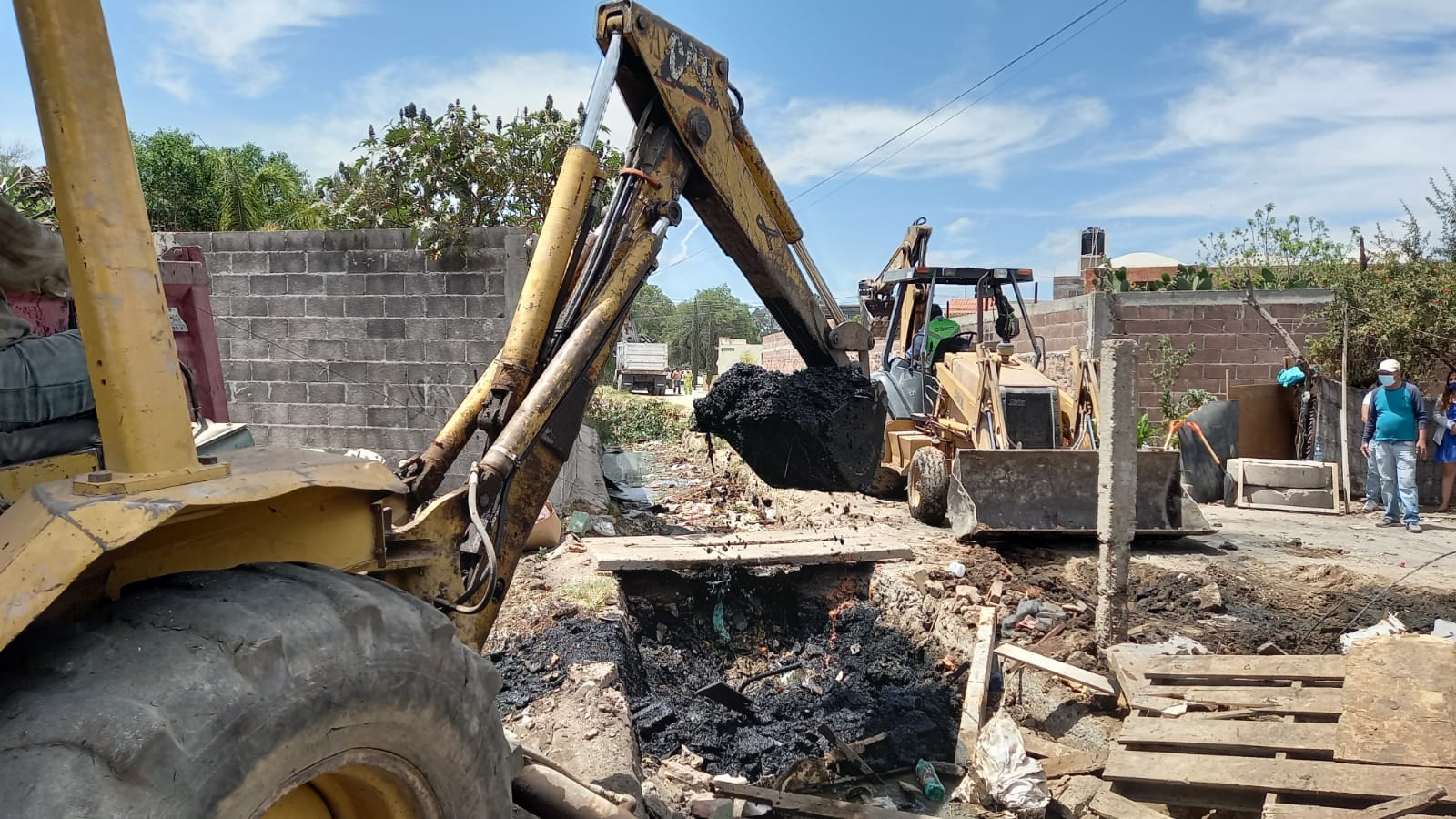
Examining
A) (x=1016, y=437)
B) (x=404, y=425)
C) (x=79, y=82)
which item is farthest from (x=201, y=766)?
(x=1016, y=437)

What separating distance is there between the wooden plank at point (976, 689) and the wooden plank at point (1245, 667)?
0.88m

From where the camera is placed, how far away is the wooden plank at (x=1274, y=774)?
363 centimetres

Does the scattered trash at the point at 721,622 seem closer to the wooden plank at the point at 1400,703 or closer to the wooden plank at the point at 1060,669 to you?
the wooden plank at the point at 1060,669

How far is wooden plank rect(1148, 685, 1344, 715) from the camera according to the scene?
4320mm

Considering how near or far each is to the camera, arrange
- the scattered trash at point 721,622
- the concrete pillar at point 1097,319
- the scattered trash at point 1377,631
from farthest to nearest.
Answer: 1. the concrete pillar at point 1097,319
2. the scattered trash at point 721,622
3. the scattered trash at point 1377,631

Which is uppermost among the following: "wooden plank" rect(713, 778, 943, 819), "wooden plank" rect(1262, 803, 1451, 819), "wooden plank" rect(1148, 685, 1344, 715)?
"wooden plank" rect(1148, 685, 1344, 715)

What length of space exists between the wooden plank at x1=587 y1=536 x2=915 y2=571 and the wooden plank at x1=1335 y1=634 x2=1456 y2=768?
3226 millimetres

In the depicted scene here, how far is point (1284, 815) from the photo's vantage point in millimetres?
3600

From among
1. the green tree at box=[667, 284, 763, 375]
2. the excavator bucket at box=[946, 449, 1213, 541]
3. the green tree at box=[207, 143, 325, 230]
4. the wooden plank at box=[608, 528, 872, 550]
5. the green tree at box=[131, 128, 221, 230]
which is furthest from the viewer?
the green tree at box=[667, 284, 763, 375]

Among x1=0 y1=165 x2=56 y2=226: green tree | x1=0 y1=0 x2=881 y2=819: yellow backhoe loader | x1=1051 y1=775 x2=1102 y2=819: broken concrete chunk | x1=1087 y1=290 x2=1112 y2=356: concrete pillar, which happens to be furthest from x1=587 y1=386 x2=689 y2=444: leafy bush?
x1=0 y1=0 x2=881 y2=819: yellow backhoe loader

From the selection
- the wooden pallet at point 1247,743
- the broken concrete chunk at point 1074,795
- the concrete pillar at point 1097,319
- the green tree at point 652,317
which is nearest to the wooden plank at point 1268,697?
the wooden pallet at point 1247,743

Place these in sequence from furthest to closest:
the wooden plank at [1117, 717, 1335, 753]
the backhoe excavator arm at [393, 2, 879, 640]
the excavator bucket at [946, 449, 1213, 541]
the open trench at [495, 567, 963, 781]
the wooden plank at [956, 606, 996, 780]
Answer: the excavator bucket at [946, 449, 1213, 541] → the open trench at [495, 567, 963, 781] → the wooden plank at [956, 606, 996, 780] → the wooden plank at [1117, 717, 1335, 753] → the backhoe excavator arm at [393, 2, 879, 640]

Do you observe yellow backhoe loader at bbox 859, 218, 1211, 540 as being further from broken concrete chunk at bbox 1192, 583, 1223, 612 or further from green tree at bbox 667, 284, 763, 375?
green tree at bbox 667, 284, 763, 375

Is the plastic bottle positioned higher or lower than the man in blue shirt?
lower
